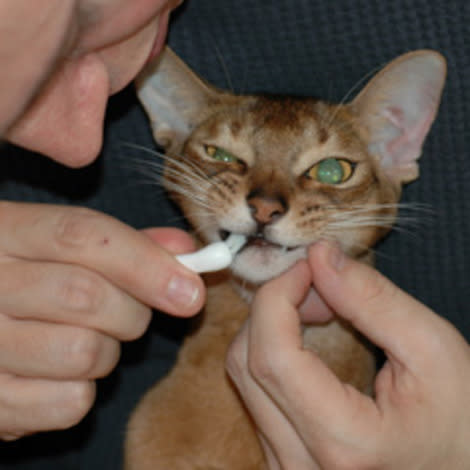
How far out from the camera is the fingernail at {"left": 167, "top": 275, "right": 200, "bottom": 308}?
0.95 meters

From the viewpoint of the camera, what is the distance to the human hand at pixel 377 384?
0.98m

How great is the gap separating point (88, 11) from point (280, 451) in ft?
A: 2.74

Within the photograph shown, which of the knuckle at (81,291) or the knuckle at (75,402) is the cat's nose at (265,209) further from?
the knuckle at (75,402)

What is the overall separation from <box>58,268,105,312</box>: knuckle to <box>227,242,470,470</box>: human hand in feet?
0.97

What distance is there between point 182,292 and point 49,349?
0.26 meters

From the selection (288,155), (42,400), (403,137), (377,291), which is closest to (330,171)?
(288,155)

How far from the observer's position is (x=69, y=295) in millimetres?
954

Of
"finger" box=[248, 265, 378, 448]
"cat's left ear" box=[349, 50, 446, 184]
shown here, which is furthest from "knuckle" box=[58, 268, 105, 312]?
"cat's left ear" box=[349, 50, 446, 184]

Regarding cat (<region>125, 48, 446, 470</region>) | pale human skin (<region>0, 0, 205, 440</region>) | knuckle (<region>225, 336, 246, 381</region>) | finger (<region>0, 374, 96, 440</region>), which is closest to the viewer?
pale human skin (<region>0, 0, 205, 440</region>)

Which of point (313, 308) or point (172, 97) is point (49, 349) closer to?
point (313, 308)

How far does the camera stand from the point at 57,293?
958 millimetres

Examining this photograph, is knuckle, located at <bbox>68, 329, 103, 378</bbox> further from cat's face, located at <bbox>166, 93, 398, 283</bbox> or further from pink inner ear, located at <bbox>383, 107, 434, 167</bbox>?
pink inner ear, located at <bbox>383, 107, 434, 167</bbox>

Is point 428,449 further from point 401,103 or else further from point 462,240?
point 401,103

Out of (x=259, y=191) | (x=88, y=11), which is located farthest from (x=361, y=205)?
(x=88, y=11)
